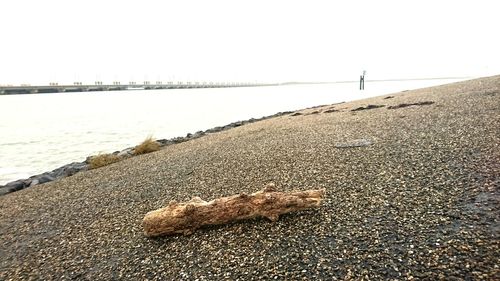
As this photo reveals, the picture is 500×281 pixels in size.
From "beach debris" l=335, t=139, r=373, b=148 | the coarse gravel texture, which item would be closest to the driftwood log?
the coarse gravel texture

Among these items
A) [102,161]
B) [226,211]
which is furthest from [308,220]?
[102,161]

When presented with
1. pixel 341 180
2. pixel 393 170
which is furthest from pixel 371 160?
pixel 341 180

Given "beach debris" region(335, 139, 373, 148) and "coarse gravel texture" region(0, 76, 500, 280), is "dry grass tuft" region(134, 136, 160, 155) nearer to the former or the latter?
"coarse gravel texture" region(0, 76, 500, 280)

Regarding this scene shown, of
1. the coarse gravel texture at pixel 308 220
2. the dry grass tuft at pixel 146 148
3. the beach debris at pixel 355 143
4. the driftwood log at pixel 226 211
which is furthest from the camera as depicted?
the dry grass tuft at pixel 146 148

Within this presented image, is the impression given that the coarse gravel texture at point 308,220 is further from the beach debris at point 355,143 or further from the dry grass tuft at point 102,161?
the dry grass tuft at point 102,161

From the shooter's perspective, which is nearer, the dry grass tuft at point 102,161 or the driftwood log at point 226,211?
the driftwood log at point 226,211

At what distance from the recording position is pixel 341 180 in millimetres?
6711

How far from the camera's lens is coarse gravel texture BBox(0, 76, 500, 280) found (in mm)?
4047

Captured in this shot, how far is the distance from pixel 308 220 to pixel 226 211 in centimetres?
135

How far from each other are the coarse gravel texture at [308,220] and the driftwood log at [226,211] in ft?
0.47

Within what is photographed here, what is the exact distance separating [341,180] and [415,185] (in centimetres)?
138

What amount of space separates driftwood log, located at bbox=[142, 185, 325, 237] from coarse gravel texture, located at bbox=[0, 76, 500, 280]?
14 centimetres

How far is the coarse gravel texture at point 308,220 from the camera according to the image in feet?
13.3

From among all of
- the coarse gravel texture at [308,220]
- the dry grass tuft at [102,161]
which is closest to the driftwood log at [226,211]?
the coarse gravel texture at [308,220]
